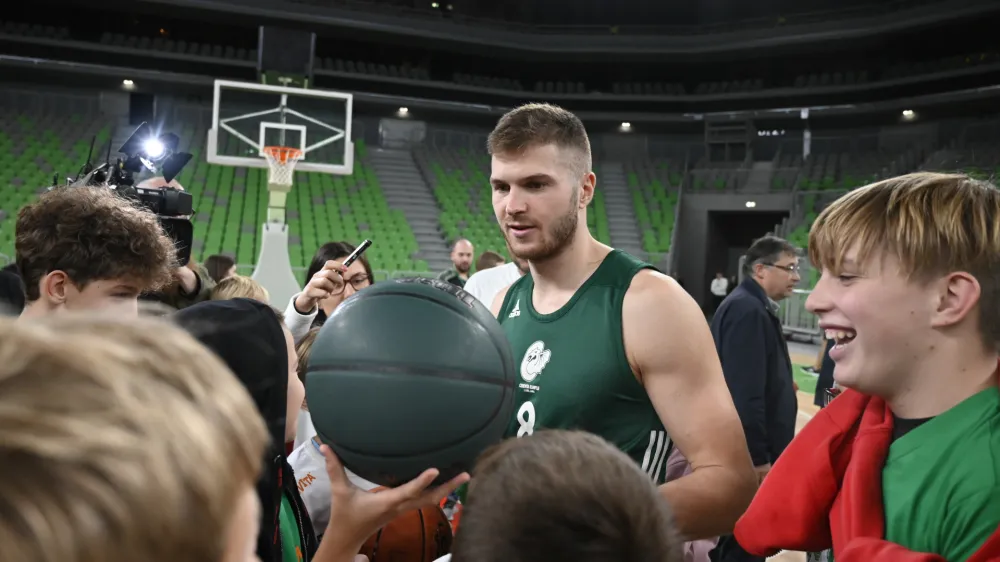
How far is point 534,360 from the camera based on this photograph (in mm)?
2051

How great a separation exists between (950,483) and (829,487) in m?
0.23

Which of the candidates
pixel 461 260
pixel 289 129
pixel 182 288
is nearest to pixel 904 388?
pixel 182 288

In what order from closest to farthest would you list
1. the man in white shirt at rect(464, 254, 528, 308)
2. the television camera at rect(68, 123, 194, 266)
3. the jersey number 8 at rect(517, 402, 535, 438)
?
the jersey number 8 at rect(517, 402, 535, 438) → the television camera at rect(68, 123, 194, 266) → the man in white shirt at rect(464, 254, 528, 308)

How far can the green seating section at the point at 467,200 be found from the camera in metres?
17.7

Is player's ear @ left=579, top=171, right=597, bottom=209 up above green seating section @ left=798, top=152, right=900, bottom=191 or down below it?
below

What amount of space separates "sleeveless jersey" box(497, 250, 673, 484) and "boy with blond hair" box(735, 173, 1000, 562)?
448 mm

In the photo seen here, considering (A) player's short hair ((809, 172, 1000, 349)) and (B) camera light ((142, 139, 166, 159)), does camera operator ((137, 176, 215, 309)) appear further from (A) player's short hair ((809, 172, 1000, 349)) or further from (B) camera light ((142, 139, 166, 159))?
(A) player's short hair ((809, 172, 1000, 349))

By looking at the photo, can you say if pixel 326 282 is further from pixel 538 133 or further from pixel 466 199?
pixel 466 199

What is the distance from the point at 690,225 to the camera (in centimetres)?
2030

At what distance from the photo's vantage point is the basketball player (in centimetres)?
180

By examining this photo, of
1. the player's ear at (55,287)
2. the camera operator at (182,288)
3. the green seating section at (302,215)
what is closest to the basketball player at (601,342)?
the player's ear at (55,287)

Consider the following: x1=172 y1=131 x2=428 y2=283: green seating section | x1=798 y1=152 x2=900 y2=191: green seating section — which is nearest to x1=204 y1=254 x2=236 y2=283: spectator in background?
x1=172 y1=131 x2=428 y2=283: green seating section

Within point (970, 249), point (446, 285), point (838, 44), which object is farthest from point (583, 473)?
point (838, 44)

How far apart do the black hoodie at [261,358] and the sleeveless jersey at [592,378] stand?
0.70m
